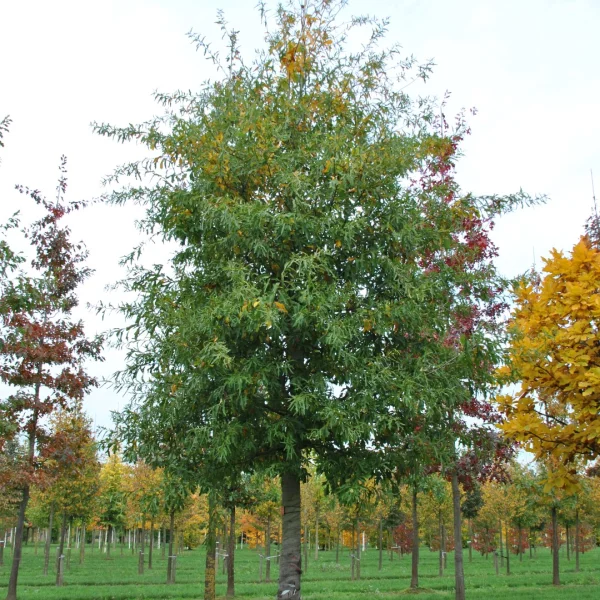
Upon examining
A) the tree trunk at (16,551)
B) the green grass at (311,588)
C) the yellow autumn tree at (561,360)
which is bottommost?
the green grass at (311,588)

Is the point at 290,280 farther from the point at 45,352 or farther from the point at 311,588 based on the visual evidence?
the point at 311,588

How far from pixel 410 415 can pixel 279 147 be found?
378 cm

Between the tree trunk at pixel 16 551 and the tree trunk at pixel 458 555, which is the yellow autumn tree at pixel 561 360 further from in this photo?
the tree trunk at pixel 16 551

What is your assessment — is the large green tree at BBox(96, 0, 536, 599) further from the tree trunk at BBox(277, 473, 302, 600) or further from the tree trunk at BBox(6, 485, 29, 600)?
the tree trunk at BBox(6, 485, 29, 600)

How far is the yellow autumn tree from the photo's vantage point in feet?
20.7

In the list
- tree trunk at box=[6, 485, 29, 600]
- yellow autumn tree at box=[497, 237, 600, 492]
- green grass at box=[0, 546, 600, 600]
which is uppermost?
yellow autumn tree at box=[497, 237, 600, 492]

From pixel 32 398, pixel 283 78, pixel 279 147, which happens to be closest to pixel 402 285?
pixel 279 147

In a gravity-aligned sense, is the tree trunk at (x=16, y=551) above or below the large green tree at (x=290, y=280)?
below

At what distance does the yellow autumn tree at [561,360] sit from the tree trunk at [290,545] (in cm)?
296

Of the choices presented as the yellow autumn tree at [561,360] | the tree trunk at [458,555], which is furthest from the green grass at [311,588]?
the yellow autumn tree at [561,360]

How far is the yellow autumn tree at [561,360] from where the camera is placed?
6320 millimetres

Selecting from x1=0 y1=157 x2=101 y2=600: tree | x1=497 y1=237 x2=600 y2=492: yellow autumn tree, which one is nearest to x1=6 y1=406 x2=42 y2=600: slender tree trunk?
x1=0 y1=157 x2=101 y2=600: tree

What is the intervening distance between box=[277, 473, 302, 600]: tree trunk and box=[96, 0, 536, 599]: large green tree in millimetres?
18

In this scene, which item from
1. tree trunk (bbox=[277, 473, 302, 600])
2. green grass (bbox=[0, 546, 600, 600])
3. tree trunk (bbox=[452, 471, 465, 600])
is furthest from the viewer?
green grass (bbox=[0, 546, 600, 600])
